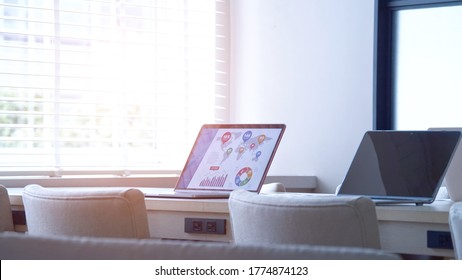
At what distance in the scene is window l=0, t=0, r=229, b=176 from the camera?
16.3ft

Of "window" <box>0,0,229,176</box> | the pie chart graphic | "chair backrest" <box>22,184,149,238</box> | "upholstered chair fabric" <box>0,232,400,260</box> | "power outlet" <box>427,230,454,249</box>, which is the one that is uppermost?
"window" <box>0,0,229,176</box>

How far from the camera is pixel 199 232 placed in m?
3.21

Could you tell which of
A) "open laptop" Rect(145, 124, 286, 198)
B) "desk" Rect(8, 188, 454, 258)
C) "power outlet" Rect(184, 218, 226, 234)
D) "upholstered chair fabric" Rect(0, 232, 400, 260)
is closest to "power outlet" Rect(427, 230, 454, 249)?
"desk" Rect(8, 188, 454, 258)

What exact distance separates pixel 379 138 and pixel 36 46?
8.10 ft

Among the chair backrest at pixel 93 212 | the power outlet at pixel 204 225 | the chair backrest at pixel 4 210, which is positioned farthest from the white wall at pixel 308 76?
the chair backrest at pixel 93 212

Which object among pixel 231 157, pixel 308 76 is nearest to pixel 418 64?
pixel 308 76

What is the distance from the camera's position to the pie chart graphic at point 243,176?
3572mm

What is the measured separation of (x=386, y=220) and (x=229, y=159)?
1.01m

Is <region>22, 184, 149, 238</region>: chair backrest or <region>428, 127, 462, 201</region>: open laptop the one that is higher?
<region>428, 127, 462, 201</region>: open laptop

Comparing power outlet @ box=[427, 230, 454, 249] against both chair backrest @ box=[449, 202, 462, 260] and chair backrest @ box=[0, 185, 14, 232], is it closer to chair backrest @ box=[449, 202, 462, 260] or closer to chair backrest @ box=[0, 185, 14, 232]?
chair backrest @ box=[449, 202, 462, 260]

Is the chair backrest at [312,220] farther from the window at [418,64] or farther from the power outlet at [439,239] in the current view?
the window at [418,64]

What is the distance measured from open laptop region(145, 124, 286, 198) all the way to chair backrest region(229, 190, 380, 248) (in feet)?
3.37

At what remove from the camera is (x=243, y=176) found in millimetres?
3592
